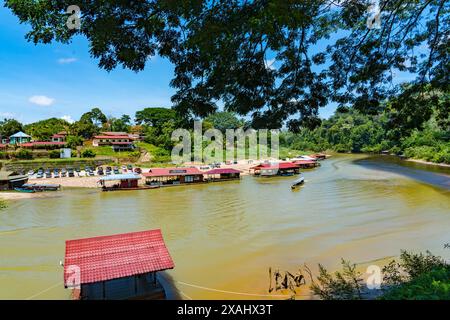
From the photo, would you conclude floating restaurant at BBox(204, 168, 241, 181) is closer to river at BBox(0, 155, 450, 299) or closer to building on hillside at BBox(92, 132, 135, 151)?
river at BBox(0, 155, 450, 299)

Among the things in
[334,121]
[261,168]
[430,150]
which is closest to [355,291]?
[261,168]

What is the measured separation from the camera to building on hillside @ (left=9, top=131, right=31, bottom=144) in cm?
5159

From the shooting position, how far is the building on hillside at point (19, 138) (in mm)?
51591

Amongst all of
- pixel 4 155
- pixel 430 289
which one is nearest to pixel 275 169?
pixel 430 289

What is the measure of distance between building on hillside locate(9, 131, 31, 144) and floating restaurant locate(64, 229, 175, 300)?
52.2 metres

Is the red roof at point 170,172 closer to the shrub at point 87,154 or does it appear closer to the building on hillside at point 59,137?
the shrub at point 87,154

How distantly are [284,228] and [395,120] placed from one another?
1001cm

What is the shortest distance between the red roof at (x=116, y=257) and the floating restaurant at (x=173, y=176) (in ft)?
79.8

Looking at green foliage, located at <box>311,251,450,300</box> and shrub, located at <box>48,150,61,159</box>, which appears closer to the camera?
green foliage, located at <box>311,251,450,300</box>

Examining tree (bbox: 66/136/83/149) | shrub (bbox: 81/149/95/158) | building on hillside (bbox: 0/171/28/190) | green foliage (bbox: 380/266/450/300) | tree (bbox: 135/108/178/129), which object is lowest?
green foliage (bbox: 380/266/450/300)

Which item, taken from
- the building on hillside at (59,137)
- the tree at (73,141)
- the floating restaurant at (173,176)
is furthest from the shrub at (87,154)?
the floating restaurant at (173,176)

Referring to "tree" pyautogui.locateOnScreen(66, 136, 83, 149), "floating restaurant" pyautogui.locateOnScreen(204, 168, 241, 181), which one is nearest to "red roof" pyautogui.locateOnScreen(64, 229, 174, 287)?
"floating restaurant" pyautogui.locateOnScreen(204, 168, 241, 181)

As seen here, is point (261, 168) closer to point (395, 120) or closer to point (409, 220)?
point (409, 220)

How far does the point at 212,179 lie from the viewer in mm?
37781
